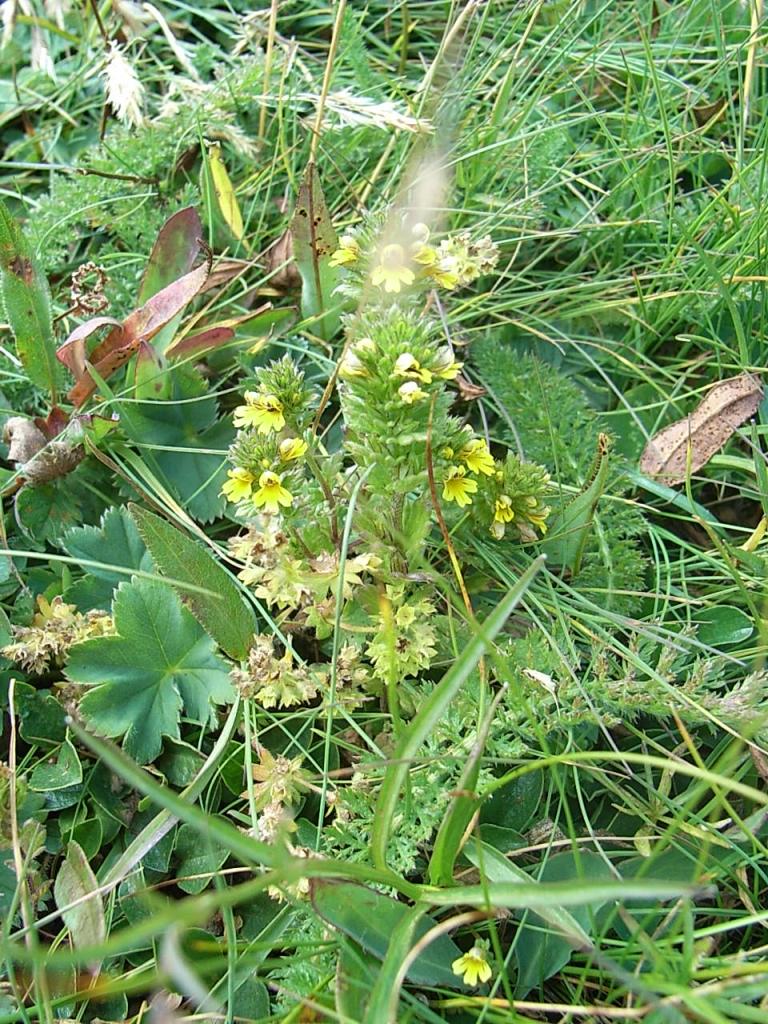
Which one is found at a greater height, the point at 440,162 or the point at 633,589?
the point at 440,162

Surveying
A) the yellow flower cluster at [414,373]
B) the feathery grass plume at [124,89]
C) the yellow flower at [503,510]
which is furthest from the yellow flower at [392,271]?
the feathery grass plume at [124,89]

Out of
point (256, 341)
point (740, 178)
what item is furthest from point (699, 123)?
point (256, 341)

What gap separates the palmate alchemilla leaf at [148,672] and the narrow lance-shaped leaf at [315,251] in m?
0.62

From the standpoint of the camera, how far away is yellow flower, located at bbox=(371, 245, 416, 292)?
1.29 metres

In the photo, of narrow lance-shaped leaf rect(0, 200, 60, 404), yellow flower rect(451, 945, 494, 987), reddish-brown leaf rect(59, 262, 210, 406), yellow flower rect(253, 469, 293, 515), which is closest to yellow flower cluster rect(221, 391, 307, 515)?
yellow flower rect(253, 469, 293, 515)

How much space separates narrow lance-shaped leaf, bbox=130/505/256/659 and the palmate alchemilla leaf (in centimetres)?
6

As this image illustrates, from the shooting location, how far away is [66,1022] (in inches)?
47.0

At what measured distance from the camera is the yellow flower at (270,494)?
128cm

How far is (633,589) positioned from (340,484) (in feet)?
1.70

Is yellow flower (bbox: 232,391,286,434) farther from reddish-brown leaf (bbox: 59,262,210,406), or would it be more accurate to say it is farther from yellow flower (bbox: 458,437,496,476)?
reddish-brown leaf (bbox: 59,262,210,406)

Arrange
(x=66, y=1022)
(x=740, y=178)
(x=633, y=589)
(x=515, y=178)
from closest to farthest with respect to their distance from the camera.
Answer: (x=66, y=1022), (x=633, y=589), (x=740, y=178), (x=515, y=178)

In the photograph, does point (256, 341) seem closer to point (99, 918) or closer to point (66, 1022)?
point (99, 918)

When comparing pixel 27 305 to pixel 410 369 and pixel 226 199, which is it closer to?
pixel 226 199

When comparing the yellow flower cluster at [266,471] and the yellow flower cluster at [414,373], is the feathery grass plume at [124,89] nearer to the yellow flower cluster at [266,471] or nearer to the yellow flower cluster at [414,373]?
the yellow flower cluster at [266,471]
